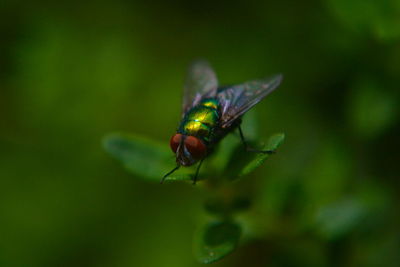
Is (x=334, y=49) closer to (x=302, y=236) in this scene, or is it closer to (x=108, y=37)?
(x=302, y=236)

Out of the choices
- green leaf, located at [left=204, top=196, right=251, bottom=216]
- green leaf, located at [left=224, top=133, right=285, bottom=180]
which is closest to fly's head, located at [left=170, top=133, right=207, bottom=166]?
green leaf, located at [left=224, top=133, right=285, bottom=180]

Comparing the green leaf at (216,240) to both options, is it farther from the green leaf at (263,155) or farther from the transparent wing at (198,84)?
the transparent wing at (198,84)

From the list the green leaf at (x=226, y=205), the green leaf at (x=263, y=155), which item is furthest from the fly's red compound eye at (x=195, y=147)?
the green leaf at (x=226, y=205)

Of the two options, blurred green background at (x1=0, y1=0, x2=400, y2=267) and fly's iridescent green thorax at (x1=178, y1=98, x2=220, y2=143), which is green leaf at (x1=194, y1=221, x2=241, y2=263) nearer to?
fly's iridescent green thorax at (x1=178, y1=98, x2=220, y2=143)

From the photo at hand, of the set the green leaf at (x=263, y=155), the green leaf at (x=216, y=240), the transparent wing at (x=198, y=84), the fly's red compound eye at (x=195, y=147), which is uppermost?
the transparent wing at (x=198, y=84)

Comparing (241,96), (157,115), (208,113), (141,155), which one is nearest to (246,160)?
(208,113)

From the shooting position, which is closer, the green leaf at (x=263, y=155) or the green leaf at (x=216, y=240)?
the green leaf at (x=263, y=155)
